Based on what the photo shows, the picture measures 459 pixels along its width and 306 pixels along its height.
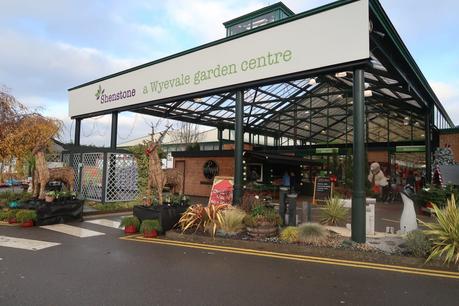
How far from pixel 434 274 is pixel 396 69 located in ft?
23.9

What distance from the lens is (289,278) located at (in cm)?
544

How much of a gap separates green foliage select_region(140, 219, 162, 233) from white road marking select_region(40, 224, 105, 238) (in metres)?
1.30

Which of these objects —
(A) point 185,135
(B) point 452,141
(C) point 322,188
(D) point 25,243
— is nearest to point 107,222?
(D) point 25,243

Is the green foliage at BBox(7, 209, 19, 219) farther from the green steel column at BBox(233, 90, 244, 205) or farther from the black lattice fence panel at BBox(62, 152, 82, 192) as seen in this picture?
the green steel column at BBox(233, 90, 244, 205)

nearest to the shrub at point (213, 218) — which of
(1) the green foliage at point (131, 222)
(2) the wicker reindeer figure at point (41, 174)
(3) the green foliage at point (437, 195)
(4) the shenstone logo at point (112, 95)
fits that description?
(1) the green foliage at point (131, 222)

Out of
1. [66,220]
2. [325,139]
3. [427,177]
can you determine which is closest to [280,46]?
[66,220]

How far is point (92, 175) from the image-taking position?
15.3 m

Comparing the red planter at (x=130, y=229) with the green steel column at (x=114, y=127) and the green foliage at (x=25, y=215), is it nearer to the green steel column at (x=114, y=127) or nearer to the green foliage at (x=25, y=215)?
the green foliage at (x=25, y=215)

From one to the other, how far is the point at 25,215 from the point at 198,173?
39.2 ft

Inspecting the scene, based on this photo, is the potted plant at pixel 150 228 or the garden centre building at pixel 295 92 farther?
the potted plant at pixel 150 228

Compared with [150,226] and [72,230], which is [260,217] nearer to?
[150,226]

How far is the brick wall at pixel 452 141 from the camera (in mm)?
18016

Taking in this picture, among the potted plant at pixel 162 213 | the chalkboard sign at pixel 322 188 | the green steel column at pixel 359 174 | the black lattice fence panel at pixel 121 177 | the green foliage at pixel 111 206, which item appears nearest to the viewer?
the green steel column at pixel 359 174

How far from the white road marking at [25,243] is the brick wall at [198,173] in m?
12.4
